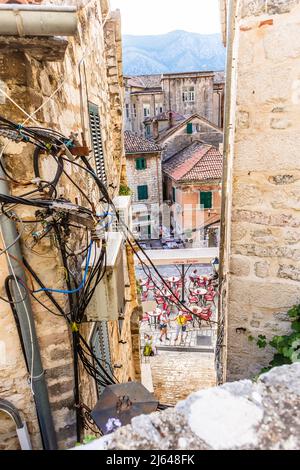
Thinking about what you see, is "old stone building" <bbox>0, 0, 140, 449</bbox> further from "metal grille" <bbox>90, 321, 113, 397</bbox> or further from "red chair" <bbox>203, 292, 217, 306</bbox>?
"red chair" <bbox>203, 292, 217, 306</bbox>

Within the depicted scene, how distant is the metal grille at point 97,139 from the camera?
4914mm

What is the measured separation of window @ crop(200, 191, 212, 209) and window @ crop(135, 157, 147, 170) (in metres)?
5.44

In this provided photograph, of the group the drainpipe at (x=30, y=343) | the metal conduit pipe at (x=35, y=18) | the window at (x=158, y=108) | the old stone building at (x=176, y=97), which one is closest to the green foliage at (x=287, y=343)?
the drainpipe at (x=30, y=343)

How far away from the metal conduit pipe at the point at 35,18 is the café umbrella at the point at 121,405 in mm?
2828

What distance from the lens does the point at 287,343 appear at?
3.22 m

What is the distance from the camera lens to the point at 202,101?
119 ft

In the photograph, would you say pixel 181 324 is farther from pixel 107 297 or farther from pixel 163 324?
Answer: pixel 107 297

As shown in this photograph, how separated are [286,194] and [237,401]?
2.21m

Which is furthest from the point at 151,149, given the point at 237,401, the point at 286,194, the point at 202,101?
the point at 237,401

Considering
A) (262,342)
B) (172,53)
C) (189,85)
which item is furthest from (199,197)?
(172,53)

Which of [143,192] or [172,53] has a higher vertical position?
[172,53]

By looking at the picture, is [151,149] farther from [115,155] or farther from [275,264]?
[275,264]

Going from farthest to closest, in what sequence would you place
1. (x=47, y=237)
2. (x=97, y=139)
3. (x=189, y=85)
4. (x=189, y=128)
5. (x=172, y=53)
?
(x=172, y=53) → (x=189, y=85) → (x=189, y=128) → (x=97, y=139) → (x=47, y=237)

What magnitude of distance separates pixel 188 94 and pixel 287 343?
3716 centimetres
